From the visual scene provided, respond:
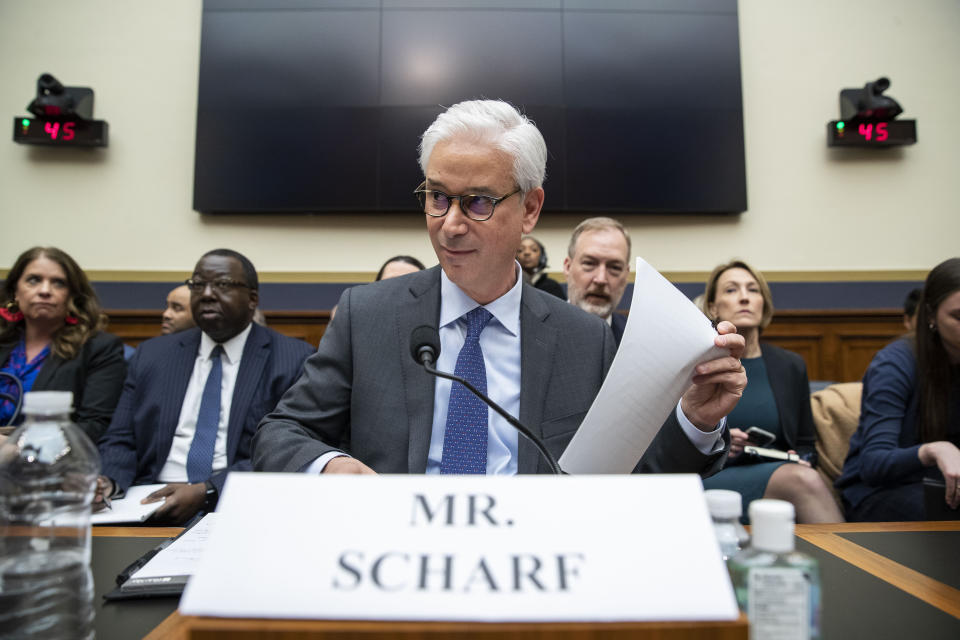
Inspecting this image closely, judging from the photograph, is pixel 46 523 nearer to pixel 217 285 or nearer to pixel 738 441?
pixel 217 285

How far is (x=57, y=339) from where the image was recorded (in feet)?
8.49

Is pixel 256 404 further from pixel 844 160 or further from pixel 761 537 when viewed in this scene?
pixel 844 160

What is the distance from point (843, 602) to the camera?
750 millimetres

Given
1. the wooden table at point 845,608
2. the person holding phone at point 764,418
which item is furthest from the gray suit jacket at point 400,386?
the person holding phone at point 764,418

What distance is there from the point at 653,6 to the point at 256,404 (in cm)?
404

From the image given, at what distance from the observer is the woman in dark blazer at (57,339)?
2.49 meters

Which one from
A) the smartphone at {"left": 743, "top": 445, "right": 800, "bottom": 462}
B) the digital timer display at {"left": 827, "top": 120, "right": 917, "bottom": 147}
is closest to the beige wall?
the digital timer display at {"left": 827, "top": 120, "right": 917, "bottom": 147}

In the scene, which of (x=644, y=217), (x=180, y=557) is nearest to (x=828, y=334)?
(x=644, y=217)

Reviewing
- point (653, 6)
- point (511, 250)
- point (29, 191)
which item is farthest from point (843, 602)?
point (29, 191)

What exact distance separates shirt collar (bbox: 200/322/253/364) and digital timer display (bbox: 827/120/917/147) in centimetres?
432

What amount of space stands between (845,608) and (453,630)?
1.69 ft

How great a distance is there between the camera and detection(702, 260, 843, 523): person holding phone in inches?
81.9

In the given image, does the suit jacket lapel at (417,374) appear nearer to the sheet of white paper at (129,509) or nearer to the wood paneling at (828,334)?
the sheet of white paper at (129,509)

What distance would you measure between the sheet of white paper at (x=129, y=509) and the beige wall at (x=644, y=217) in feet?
9.81
